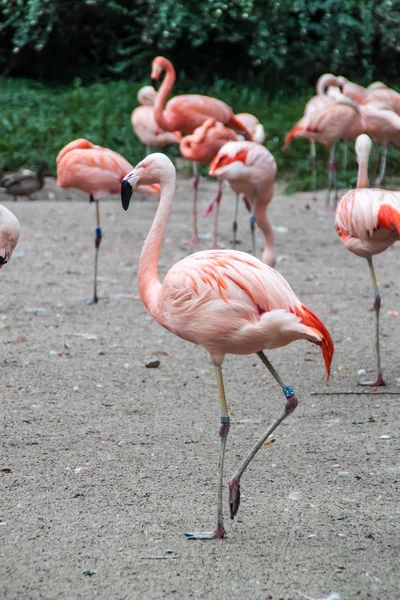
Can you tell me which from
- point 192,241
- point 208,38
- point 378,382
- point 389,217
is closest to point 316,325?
point 389,217

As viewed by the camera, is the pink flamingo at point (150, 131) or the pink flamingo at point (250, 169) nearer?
the pink flamingo at point (250, 169)

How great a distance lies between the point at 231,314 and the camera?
2.96 metres

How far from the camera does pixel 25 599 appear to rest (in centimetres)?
249

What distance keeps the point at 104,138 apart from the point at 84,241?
426 cm

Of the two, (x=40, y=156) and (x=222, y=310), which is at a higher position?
(x=222, y=310)

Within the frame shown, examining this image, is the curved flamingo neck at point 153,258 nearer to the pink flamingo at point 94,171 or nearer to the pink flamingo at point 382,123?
the pink flamingo at point 94,171

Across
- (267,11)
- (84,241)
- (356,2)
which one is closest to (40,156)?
(84,241)

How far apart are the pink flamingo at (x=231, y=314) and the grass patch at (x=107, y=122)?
8491 millimetres

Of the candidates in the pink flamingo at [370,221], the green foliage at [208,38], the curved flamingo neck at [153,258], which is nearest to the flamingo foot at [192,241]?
the pink flamingo at [370,221]

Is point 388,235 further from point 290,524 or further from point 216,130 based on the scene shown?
point 216,130

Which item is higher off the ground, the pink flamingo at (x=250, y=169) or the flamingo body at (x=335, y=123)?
the pink flamingo at (x=250, y=169)

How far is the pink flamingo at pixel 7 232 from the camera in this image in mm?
4328

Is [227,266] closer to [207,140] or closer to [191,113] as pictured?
[207,140]

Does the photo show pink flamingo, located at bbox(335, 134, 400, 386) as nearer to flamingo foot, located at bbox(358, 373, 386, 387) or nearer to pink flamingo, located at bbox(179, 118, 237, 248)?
flamingo foot, located at bbox(358, 373, 386, 387)
